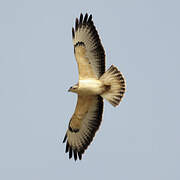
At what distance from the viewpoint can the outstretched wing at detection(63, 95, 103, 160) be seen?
11.5 metres

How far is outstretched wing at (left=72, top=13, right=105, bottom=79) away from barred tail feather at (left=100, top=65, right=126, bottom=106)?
18 cm

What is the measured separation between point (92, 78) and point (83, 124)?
→ 1366 mm

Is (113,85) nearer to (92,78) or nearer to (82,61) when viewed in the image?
(92,78)

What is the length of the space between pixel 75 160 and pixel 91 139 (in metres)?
0.88

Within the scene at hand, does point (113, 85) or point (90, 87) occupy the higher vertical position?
point (113, 85)

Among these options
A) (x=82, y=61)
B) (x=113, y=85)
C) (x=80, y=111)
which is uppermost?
→ (x=82, y=61)

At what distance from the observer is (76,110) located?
1160 cm

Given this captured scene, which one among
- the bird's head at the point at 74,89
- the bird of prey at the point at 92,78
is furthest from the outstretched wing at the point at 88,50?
the bird's head at the point at 74,89

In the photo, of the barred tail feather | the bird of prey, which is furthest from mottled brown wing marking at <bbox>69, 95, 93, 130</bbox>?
the barred tail feather

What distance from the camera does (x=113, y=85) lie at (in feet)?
36.8

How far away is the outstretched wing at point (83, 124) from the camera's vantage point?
11.5 meters

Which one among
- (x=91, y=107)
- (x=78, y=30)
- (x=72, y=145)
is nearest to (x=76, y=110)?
(x=91, y=107)

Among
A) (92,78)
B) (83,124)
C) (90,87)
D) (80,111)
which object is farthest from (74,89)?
(83,124)

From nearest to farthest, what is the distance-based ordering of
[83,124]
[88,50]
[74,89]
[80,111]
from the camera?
[74,89]
[88,50]
[80,111]
[83,124]
